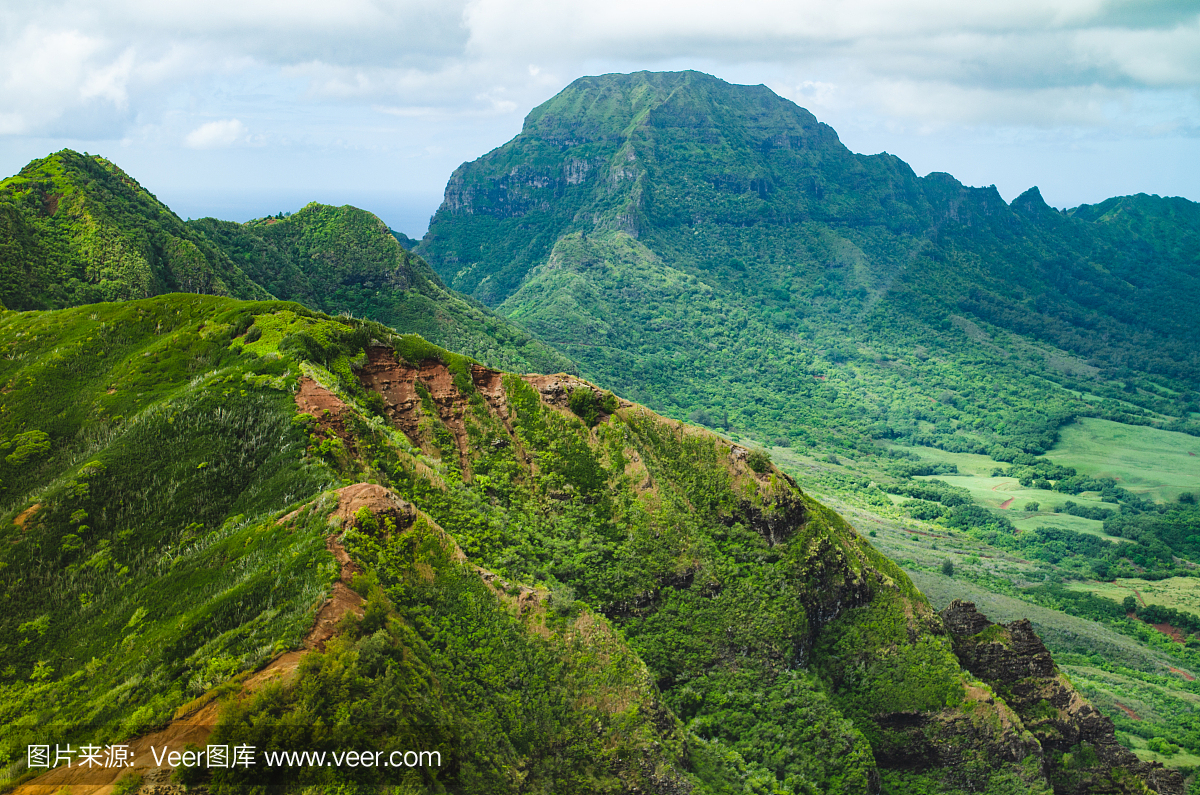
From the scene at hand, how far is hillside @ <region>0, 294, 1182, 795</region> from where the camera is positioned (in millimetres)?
23219

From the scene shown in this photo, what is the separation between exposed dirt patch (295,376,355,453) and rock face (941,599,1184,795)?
4348cm

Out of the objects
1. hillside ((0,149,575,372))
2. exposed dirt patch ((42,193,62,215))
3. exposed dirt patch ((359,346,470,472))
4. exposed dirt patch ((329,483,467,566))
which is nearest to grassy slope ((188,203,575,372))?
hillside ((0,149,575,372))

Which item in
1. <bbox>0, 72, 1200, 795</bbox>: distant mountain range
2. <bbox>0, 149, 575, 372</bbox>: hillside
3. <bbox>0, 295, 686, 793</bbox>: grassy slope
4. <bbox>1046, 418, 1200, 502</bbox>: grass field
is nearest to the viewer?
<bbox>0, 295, 686, 793</bbox>: grassy slope

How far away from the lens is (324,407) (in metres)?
35.1

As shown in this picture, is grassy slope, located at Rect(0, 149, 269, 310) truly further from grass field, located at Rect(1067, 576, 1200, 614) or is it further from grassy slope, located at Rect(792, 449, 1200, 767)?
grass field, located at Rect(1067, 576, 1200, 614)

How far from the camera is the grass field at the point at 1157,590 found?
108 meters

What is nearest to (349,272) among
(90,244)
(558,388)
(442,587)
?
(90,244)

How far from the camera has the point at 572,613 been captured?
3366cm

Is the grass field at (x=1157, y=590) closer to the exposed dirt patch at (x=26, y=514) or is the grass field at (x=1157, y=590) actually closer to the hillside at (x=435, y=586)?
the hillside at (x=435, y=586)

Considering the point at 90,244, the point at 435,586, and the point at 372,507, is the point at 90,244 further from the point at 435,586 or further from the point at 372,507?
the point at 435,586

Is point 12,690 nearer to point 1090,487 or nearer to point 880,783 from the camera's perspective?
point 880,783

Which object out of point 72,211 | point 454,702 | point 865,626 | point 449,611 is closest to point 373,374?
point 449,611

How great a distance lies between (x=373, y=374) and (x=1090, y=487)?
17222cm

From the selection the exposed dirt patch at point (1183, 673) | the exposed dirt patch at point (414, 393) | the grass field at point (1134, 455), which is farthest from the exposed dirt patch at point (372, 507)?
the grass field at point (1134, 455)
